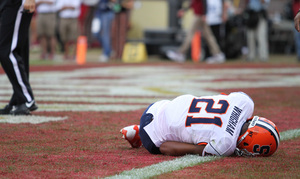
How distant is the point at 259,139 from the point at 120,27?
43.4 feet

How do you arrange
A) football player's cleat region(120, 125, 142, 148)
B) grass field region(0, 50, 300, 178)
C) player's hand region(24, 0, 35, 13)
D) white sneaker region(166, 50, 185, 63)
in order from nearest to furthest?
1. grass field region(0, 50, 300, 178)
2. football player's cleat region(120, 125, 142, 148)
3. player's hand region(24, 0, 35, 13)
4. white sneaker region(166, 50, 185, 63)

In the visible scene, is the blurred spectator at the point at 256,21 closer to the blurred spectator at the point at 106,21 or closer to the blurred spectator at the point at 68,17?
the blurred spectator at the point at 106,21

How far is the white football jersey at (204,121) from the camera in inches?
159

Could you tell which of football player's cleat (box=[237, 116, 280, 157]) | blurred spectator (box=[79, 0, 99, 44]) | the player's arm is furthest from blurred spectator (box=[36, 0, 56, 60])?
football player's cleat (box=[237, 116, 280, 157])

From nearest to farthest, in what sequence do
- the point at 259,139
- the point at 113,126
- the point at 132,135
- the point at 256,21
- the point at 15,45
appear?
1. the point at 259,139
2. the point at 132,135
3. the point at 113,126
4. the point at 15,45
5. the point at 256,21

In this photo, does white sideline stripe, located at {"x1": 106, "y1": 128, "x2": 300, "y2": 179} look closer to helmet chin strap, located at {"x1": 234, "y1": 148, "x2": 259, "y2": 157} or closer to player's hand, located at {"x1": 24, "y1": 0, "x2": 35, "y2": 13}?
helmet chin strap, located at {"x1": 234, "y1": 148, "x2": 259, "y2": 157}

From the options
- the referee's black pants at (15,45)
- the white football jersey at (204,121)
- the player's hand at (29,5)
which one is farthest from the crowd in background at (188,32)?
the white football jersey at (204,121)

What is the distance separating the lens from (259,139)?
4.02 m

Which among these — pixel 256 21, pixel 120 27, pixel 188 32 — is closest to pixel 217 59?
pixel 188 32

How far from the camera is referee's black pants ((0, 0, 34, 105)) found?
19.4ft

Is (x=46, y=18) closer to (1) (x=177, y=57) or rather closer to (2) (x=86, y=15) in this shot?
(1) (x=177, y=57)

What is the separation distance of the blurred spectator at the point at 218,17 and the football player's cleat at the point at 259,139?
38.8 feet

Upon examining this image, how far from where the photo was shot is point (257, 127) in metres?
4.04

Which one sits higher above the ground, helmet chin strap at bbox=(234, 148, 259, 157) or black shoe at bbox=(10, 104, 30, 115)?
helmet chin strap at bbox=(234, 148, 259, 157)
